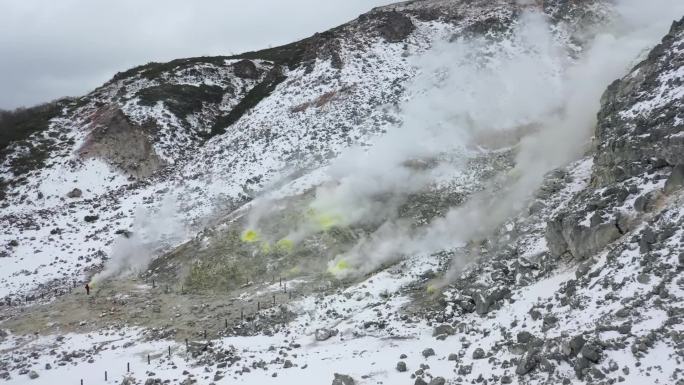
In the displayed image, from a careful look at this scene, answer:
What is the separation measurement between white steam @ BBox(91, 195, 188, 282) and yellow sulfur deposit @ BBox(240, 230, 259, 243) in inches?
207

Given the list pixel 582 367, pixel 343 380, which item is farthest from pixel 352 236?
pixel 582 367

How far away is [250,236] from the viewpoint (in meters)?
27.3

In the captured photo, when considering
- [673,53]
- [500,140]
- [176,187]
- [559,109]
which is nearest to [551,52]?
[559,109]

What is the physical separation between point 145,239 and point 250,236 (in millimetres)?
8113

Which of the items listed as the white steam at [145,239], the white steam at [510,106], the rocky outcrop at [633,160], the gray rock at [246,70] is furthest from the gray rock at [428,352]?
the gray rock at [246,70]

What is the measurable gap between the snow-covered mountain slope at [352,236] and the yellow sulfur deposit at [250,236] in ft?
0.97

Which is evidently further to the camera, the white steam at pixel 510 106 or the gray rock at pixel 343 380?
the white steam at pixel 510 106

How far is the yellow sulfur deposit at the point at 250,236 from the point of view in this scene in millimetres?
26984

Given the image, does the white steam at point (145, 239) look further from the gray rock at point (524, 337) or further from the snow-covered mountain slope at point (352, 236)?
the gray rock at point (524, 337)

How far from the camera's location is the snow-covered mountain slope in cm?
1406

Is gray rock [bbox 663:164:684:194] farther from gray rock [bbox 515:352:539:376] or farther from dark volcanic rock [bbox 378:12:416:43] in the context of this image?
dark volcanic rock [bbox 378:12:416:43]

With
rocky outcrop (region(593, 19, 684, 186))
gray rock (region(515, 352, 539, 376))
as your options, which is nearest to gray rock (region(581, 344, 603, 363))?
gray rock (region(515, 352, 539, 376))

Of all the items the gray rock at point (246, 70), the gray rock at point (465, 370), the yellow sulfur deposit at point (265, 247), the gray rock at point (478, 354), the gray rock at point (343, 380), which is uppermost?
the gray rock at point (246, 70)

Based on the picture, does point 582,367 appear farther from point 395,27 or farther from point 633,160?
point 395,27
